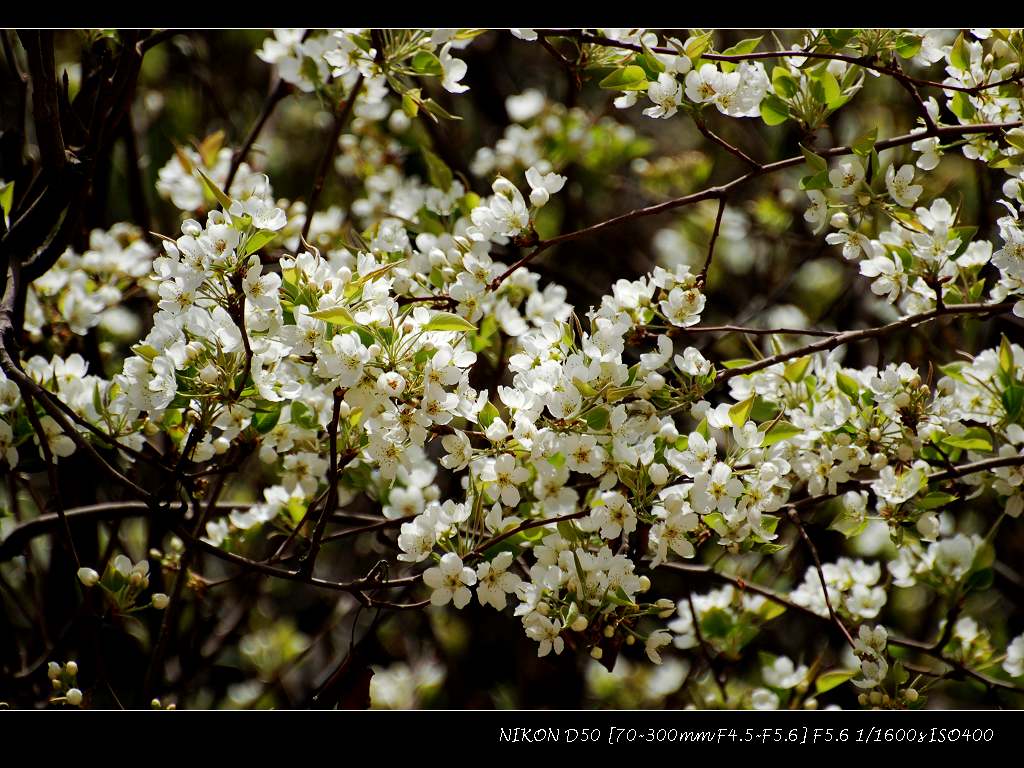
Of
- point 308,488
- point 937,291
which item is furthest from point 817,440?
point 308,488

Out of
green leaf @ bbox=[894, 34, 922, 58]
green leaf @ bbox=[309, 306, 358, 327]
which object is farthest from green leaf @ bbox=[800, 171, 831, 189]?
green leaf @ bbox=[309, 306, 358, 327]

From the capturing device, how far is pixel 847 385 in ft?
5.23

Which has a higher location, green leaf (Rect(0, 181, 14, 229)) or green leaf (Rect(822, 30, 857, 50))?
A: green leaf (Rect(822, 30, 857, 50))

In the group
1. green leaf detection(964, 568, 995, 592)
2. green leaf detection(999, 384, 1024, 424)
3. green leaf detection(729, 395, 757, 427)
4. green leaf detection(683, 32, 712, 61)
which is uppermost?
green leaf detection(683, 32, 712, 61)

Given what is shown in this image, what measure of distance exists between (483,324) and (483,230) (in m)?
0.28

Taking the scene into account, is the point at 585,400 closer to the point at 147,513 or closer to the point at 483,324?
the point at 483,324

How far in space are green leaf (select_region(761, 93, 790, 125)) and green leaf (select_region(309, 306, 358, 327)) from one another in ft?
2.55

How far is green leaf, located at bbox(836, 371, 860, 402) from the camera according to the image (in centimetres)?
159

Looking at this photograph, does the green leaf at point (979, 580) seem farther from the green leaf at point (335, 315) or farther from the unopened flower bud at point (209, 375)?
the unopened flower bud at point (209, 375)

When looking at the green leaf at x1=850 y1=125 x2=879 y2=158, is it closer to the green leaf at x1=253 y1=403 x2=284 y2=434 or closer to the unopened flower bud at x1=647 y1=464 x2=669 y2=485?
the unopened flower bud at x1=647 y1=464 x2=669 y2=485

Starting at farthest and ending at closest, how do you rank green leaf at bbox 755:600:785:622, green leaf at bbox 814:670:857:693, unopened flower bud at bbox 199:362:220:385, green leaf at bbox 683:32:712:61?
green leaf at bbox 755:600:785:622, green leaf at bbox 814:670:857:693, green leaf at bbox 683:32:712:61, unopened flower bud at bbox 199:362:220:385

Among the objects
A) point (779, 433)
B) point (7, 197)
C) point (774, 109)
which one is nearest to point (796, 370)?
point (779, 433)

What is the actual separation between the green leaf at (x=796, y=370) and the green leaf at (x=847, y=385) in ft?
0.25

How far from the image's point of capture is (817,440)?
162 centimetres
